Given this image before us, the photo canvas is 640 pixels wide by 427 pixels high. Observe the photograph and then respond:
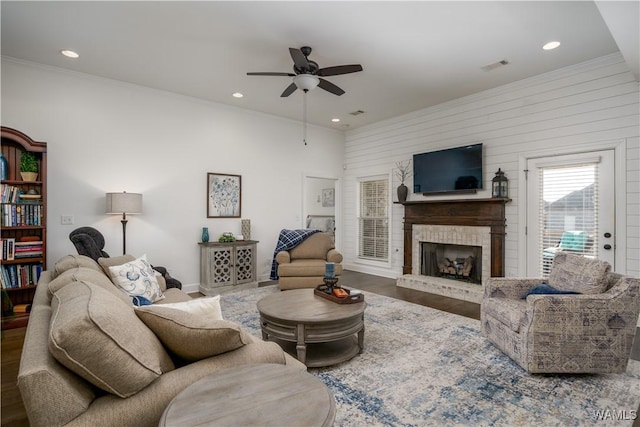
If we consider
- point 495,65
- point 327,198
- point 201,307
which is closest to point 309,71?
point 495,65

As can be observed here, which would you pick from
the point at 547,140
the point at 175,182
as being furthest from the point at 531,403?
the point at 175,182

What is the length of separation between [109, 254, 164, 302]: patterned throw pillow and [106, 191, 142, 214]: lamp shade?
1.45 m

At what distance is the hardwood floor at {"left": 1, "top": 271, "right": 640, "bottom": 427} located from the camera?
210 cm

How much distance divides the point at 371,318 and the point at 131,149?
3.98 meters

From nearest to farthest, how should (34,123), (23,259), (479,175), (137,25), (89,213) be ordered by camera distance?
(137,25)
(23,259)
(34,123)
(89,213)
(479,175)

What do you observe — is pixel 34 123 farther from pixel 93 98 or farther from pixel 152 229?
pixel 152 229

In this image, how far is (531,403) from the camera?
2156 mm

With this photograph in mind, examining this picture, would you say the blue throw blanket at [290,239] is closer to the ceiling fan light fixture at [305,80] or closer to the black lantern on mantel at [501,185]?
the ceiling fan light fixture at [305,80]

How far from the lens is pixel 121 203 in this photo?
411 cm

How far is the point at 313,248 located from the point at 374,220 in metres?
1.94

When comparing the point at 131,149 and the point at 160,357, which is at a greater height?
the point at 131,149

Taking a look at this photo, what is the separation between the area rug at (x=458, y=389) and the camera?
201cm

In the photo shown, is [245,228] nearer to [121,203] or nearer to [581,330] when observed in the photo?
[121,203]

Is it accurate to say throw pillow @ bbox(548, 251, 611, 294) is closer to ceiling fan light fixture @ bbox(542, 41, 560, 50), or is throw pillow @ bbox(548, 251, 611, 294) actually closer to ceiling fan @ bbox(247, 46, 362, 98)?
ceiling fan light fixture @ bbox(542, 41, 560, 50)
